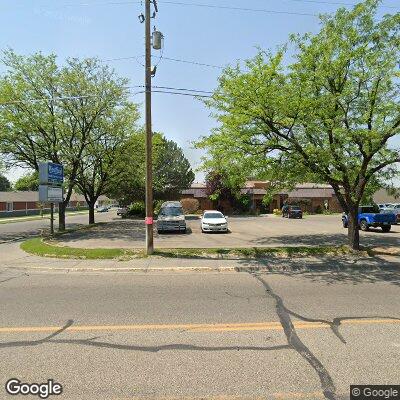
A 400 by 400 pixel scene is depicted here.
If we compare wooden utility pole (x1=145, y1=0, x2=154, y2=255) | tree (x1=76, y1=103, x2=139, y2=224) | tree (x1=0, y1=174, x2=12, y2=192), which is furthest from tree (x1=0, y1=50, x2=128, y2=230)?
tree (x1=0, y1=174, x2=12, y2=192)

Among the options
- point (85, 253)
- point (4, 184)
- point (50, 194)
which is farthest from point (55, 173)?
point (4, 184)

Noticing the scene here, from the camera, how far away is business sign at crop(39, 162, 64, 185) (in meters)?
18.8

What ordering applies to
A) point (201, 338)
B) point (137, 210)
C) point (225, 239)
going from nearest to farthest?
point (201, 338) < point (225, 239) < point (137, 210)

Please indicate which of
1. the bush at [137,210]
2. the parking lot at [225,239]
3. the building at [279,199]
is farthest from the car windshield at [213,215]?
the building at [279,199]

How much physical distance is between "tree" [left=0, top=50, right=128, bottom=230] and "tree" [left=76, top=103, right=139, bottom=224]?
1.01m

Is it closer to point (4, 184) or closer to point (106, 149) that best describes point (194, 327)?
point (106, 149)

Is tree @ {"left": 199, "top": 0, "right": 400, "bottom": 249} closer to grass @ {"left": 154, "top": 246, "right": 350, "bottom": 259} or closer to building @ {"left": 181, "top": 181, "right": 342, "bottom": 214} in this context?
grass @ {"left": 154, "top": 246, "right": 350, "bottom": 259}

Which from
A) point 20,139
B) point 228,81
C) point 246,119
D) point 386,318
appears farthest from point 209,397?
point 20,139

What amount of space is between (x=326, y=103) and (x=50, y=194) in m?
14.3

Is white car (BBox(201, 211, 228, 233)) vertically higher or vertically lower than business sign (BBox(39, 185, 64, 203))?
lower

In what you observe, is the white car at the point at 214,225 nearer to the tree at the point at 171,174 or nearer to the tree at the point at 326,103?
the tree at the point at 326,103

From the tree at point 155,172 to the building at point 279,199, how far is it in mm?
2683

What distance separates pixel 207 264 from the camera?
11.7 m

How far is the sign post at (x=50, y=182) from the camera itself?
61.7 ft
